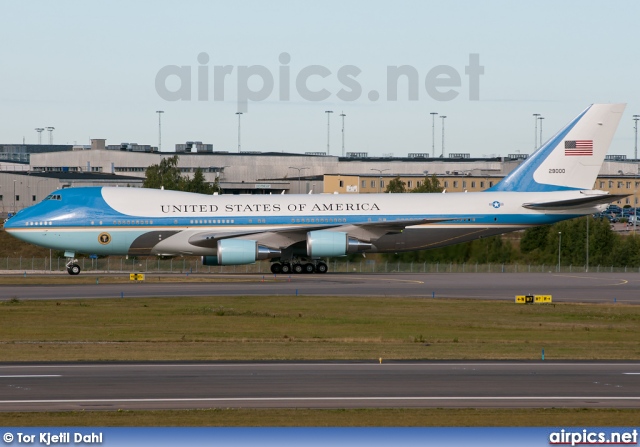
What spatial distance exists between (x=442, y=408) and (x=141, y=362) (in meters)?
8.96

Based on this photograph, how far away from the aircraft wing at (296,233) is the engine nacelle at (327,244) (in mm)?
608

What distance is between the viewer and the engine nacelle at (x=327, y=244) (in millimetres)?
55062

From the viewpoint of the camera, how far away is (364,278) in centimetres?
5575

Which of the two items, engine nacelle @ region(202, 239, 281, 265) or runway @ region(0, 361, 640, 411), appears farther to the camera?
engine nacelle @ region(202, 239, 281, 265)

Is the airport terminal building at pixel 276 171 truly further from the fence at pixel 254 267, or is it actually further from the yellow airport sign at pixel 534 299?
the yellow airport sign at pixel 534 299

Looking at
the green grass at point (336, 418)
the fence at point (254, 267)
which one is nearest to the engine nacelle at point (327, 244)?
the fence at point (254, 267)

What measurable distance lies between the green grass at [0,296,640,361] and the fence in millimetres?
22865

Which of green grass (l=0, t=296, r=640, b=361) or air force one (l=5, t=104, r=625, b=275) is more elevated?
air force one (l=5, t=104, r=625, b=275)

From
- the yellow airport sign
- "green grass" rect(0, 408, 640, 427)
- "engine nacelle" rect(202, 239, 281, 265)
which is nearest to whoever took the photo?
"green grass" rect(0, 408, 640, 427)

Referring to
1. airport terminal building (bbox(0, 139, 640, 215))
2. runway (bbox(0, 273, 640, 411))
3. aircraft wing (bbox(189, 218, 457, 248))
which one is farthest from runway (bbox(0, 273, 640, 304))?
airport terminal building (bbox(0, 139, 640, 215))

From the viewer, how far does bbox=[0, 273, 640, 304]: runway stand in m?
44.6

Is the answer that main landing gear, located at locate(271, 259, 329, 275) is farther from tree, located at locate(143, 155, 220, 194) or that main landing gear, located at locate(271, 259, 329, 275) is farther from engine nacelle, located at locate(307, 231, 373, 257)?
tree, located at locate(143, 155, 220, 194)

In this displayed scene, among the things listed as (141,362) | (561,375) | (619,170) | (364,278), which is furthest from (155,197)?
(619,170)

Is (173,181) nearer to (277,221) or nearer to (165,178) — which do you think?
(165,178)
